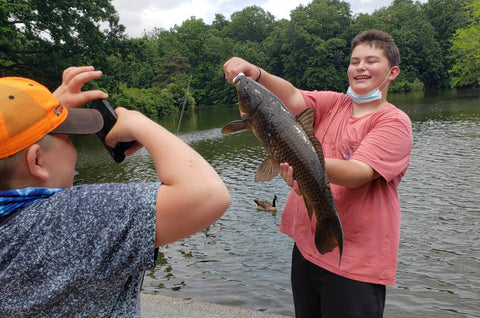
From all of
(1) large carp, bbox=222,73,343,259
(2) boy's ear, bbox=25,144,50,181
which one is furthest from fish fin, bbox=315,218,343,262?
Result: (2) boy's ear, bbox=25,144,50,181

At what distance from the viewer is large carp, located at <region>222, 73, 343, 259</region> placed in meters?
1.97

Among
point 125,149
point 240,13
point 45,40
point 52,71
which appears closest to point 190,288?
point 125,149

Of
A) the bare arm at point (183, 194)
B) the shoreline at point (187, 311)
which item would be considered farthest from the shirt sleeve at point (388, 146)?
the shoreline at point (187, 311)

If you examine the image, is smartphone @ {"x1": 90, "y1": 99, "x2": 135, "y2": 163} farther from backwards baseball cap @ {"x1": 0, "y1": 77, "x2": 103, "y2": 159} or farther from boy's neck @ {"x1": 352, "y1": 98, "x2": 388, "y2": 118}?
boy's neck @ {"x1": 352, "y1": 98, "x2": 388, "y2": 118}

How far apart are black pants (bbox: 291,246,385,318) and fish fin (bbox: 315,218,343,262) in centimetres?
26

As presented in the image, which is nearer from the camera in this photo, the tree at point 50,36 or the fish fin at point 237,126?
the fish fin at point 237,126

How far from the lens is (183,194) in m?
1.16

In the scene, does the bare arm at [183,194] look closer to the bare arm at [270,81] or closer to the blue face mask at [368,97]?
the bare arm at [270,81]

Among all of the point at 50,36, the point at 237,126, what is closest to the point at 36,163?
the point at 237,126

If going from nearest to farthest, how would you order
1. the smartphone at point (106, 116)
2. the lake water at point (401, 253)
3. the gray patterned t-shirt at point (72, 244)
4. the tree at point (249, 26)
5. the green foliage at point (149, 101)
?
the gray patterned t-shirt at point (72, 244) → the smartphone at point (106, 116) → the lake water at point (401, 253) → the green foliage at point (149, 101) → the tree at point (249, 26)

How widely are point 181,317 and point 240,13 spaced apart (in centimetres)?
10928

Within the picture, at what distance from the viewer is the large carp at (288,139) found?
1.97 m

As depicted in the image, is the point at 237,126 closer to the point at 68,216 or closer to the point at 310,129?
the point at 310,129

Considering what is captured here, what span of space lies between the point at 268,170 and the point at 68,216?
1.24 m
